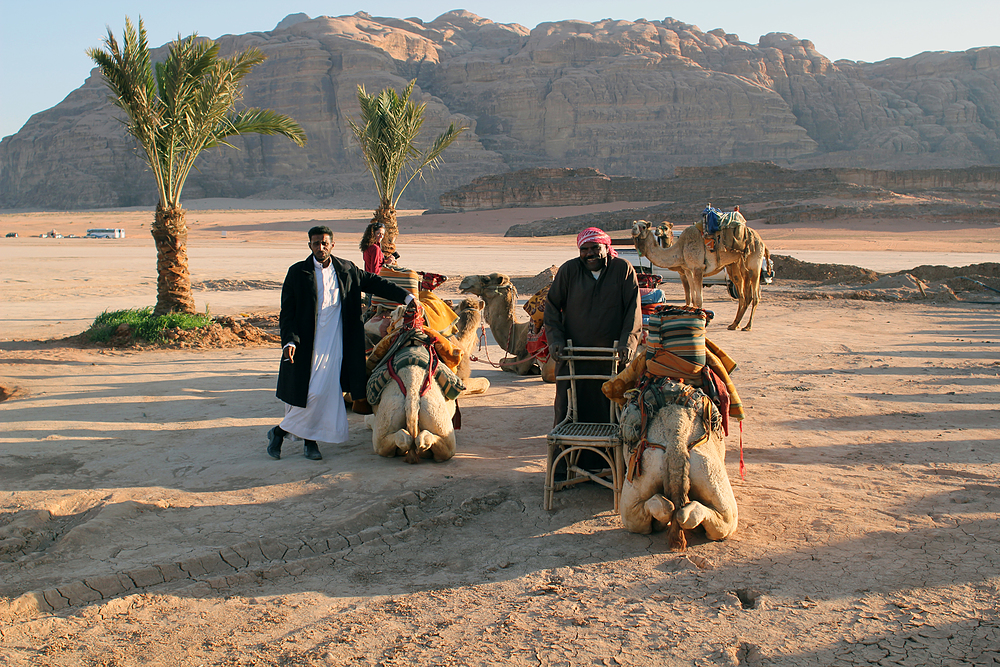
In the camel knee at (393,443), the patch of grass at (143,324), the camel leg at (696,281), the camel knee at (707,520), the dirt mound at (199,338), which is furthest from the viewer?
the camel leg at (696,281)

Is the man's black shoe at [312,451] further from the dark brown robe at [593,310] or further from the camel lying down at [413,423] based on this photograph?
the dark brown robe at [593,310]

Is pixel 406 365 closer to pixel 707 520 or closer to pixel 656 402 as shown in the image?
pixel 656 402

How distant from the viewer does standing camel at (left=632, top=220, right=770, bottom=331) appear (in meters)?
13.4

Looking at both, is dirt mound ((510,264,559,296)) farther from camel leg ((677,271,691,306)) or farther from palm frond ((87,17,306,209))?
palm frond ((87,17,306,209))

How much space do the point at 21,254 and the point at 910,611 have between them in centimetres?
3627

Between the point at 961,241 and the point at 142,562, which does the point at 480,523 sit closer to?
the point at 142,562

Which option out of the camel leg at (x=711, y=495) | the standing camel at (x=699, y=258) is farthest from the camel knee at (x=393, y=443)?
the standing camel at (x=699, y=258)

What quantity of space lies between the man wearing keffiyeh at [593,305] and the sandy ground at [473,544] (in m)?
1.00

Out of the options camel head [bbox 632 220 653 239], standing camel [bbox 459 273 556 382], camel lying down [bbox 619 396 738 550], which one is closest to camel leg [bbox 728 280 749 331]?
camel head [bbox 632 220 653 239]

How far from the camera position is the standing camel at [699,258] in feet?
43.8

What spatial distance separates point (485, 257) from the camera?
3241 centimetres

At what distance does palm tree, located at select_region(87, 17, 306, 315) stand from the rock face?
3667 inches

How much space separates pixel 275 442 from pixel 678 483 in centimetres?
330

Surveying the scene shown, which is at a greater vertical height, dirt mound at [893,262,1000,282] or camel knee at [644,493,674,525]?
dirt mound at [893,262,1000,282]
